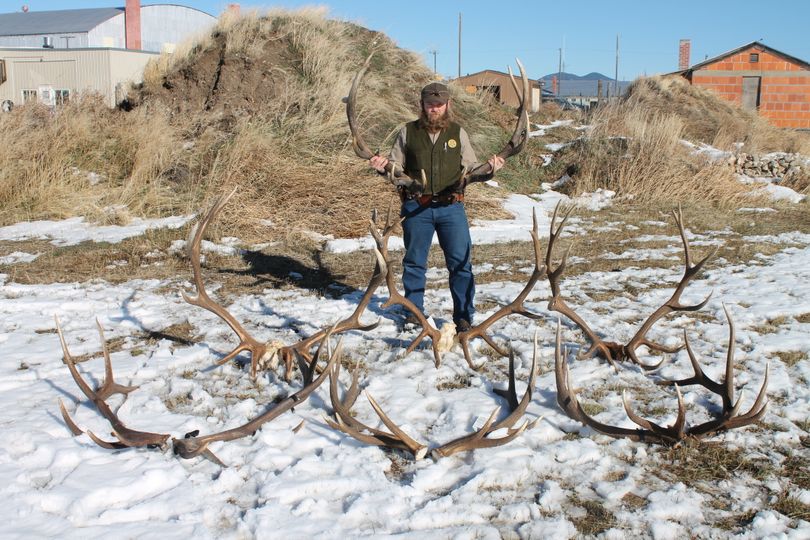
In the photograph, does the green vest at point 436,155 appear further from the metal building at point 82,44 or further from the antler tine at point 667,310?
the metal building at point 82,44

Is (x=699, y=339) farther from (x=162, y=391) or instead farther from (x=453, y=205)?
(x=162, y=391)

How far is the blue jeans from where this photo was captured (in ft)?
17.0

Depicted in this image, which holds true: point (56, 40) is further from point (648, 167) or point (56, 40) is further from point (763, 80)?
point (648, 167)

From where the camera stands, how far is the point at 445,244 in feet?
17.4

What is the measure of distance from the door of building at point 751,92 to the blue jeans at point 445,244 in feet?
90.8

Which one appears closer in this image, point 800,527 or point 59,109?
point 800,527

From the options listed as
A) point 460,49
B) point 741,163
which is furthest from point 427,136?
point 460,49

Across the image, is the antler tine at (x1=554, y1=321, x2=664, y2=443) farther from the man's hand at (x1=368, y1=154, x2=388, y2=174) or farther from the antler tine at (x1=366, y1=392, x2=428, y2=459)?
the man's hand at (x1=368, y1=154, x2=388, y2=174)

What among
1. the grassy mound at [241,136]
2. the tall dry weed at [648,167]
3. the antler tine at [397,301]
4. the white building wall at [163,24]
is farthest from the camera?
the white building wall at [163,24]

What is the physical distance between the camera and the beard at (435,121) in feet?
16.7

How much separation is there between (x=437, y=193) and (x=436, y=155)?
253 millimetres

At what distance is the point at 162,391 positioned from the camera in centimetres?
421

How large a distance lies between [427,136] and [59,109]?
916cm

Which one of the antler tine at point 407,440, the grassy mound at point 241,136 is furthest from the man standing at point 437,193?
the grassy mound at point 241,136
